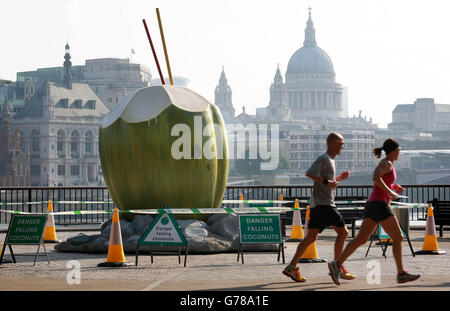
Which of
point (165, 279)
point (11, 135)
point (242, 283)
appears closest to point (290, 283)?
point (242, 283)

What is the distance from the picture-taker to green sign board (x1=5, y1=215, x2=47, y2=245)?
1348cm

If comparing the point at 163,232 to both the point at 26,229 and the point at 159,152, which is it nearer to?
the point at 26,229

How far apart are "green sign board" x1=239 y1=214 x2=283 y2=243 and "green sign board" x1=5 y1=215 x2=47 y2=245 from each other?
281 cm

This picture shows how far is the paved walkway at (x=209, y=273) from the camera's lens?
10.7 m

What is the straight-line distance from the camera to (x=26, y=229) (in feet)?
44.5

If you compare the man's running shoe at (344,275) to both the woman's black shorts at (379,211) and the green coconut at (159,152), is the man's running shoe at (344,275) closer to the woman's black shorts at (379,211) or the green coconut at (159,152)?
the woman's black shorts at (379,211)

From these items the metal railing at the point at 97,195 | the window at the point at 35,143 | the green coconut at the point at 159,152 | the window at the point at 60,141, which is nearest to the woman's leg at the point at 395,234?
the green coconut at the point at 159,152

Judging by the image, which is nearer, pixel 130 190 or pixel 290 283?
pixel 290 283

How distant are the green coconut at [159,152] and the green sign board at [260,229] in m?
2.62

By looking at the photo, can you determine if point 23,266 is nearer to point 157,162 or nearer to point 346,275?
point 157,162

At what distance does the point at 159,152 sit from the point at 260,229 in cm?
296
